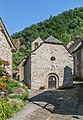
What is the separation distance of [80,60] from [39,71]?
1271cm

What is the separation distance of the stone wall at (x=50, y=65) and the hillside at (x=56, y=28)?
4674 centimetres

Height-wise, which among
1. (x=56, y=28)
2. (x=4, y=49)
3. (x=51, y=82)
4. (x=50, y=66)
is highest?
(x=56, y=28)

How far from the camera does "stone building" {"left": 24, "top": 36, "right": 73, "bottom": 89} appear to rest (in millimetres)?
35656

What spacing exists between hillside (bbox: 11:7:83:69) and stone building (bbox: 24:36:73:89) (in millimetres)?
46706

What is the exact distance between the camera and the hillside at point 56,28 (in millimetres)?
Answer: 86750

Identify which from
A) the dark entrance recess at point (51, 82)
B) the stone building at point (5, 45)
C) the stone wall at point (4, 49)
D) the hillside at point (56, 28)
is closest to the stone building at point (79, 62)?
the dark entrance recess at point (51, 82)

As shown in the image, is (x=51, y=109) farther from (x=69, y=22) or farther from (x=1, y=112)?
(x=69, y=22)

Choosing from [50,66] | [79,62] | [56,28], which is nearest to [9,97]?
[50,66]

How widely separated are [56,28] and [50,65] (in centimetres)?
5950

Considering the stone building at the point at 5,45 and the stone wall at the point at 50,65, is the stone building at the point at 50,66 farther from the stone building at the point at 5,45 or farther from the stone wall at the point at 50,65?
the stone building at the point at 5,45

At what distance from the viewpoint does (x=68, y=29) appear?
9644 cm

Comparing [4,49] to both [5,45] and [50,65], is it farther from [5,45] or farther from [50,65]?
[50,65]

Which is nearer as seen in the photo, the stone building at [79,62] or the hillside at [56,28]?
the stone building at [79,62]

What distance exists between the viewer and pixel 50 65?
36.0m
